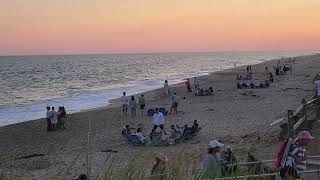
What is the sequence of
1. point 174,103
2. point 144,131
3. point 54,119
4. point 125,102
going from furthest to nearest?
1. point 125,102
2. point 174,103
3. point 54,119
4. point 144,131

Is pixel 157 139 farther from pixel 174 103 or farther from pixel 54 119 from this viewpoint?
pixel 174 103

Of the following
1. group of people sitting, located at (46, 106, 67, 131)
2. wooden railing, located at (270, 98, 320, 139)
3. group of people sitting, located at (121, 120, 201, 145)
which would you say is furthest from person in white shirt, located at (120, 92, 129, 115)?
wooden railing, located at (270, 98, 320, 139)

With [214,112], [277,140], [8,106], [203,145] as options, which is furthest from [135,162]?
[8,106]

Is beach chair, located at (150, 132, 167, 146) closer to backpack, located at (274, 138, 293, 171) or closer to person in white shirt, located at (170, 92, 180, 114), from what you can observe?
person in white shirt, located at (170, 92, 180, 114)

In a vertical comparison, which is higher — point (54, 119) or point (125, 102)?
point (125, 102)

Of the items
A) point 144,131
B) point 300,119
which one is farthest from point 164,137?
point 300,119

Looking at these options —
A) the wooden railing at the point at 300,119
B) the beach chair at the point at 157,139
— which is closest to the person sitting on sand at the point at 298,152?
the wooden railing at the point at 300,119

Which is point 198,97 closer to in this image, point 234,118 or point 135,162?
point 234,118

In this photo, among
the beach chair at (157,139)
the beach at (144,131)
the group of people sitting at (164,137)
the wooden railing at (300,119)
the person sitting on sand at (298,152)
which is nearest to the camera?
the person sitting on sand at (298,152)

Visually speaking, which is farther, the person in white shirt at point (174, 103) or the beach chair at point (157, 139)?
the person in white shirt at point (174, 103)

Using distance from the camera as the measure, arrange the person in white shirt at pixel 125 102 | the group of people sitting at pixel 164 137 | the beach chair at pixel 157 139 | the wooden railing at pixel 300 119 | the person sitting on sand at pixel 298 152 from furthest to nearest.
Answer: the person in white shirt at pixel 125 102 → the group of people sitting at pixel 164 137 → the beach chair at pixel 157 139 → the wooden railing at pixel 300 119 → the person sitting on sand at pixel 298 152

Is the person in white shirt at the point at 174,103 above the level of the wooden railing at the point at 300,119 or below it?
below

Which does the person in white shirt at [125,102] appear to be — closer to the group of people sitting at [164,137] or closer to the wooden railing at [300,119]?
the group of people sitting at [164,137]

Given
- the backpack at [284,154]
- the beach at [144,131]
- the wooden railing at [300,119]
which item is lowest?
the beach at [144,131]
